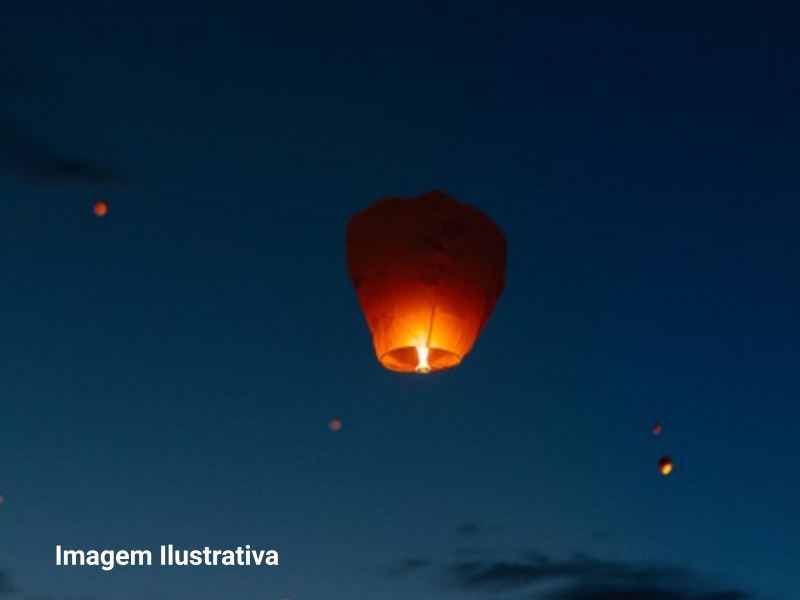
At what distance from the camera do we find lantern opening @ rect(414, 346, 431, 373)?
732 centimetres

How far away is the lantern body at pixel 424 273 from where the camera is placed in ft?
23.7

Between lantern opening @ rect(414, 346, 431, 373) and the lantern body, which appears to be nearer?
the lantern body

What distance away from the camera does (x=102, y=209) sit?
8.99m

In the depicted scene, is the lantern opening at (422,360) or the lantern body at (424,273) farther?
the lantern opening at (422,360)

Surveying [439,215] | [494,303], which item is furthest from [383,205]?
[494,303]

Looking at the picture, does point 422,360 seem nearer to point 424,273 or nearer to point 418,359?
point 418,359

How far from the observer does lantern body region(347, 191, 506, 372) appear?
7223 millimetres

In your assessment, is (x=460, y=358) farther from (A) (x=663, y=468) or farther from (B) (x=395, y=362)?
(A) (x=663, y=468)

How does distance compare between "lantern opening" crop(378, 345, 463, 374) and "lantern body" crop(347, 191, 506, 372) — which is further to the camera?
"lantern opening" crop(378, 345, 463, 374)

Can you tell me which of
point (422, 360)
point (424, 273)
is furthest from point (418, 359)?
point (424, 273)

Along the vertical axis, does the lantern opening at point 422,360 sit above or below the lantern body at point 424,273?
below

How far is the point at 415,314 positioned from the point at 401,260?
261 millimetres

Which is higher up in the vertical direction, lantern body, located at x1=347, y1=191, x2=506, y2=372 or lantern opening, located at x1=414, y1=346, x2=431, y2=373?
lantern body, located at x1=347, y1=191, x2=506, y2=372

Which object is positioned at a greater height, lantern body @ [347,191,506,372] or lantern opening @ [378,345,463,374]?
lantern body @ [347,191,506,372]
